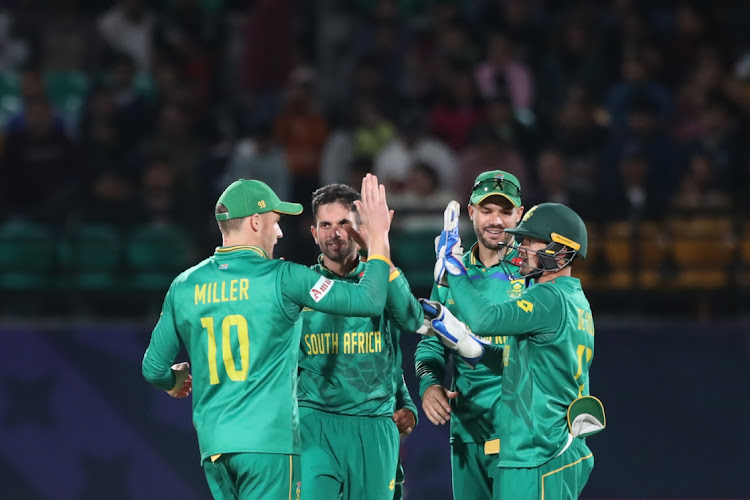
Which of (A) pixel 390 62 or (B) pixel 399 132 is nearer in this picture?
(B) pixel 399 132

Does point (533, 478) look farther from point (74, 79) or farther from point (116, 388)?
point (74, 79)

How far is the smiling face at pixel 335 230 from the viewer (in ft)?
21.1

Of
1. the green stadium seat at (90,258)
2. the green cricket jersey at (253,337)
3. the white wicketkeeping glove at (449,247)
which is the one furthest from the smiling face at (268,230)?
the green stadium seat at (90,258)

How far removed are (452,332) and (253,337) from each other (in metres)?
1.10

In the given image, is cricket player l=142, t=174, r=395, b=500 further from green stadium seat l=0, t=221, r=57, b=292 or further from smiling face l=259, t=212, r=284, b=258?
green stadium seat l=0, t=221, r=57, b=292

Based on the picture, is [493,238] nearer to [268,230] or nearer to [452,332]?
[452,332]

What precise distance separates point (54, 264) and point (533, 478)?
233 inches

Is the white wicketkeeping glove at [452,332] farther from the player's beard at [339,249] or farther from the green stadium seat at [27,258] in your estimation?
the green stadium seat at [27,258]

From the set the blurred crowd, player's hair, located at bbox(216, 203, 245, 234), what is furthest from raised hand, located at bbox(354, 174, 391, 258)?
the blurred crowd

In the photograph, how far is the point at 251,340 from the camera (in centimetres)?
574

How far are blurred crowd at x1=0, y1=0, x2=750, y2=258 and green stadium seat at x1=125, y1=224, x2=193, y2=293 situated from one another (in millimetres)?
153

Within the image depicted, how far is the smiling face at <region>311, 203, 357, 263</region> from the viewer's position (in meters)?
6.43

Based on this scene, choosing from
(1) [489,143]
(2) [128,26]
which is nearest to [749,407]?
(1) [489,143]

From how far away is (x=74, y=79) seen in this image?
1405 cm
